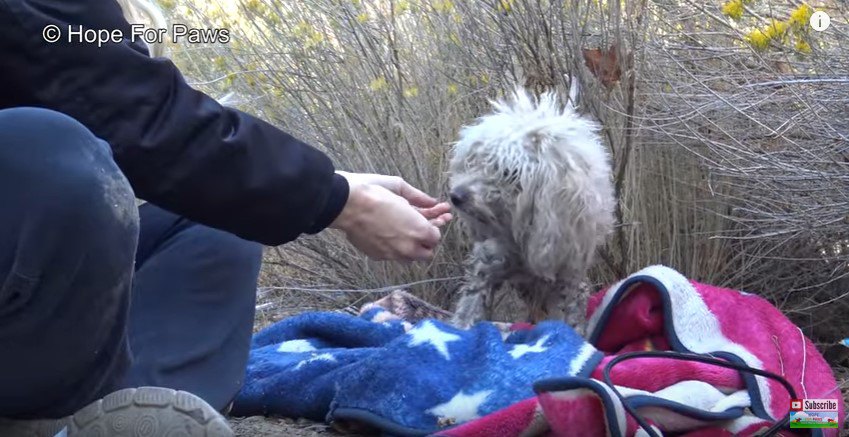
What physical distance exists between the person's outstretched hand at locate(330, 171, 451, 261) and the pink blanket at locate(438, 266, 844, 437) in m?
0.41

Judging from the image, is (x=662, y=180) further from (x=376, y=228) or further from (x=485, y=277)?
(x=376, y=228)

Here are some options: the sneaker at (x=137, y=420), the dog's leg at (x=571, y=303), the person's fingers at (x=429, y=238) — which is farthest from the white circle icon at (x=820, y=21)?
the sneaker at (x=137, y=420)

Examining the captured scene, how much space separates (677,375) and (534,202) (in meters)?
0.88

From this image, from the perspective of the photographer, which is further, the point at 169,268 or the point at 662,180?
the point at 662,180

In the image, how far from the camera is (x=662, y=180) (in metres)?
3.76

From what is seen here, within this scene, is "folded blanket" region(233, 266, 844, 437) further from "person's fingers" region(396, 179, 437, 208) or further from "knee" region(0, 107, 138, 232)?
"knee" region(0, 107, 138, 232)

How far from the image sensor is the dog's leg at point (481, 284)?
3.44 m

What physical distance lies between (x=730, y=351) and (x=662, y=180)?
1022 millimetres

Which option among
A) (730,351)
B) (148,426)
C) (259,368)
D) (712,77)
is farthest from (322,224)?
(712,77)

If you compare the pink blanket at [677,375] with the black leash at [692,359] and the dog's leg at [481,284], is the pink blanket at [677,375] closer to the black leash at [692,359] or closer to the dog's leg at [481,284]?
A: the black leash at [692,359]

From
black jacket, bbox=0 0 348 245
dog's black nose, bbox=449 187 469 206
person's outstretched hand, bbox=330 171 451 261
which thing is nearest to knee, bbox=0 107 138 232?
black jacket, bbox=0 0 348 245

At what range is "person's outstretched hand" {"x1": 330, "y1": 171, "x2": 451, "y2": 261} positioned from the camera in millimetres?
2037

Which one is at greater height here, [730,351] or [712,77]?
[712,77]

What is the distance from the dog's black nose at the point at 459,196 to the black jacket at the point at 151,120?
1439mm
